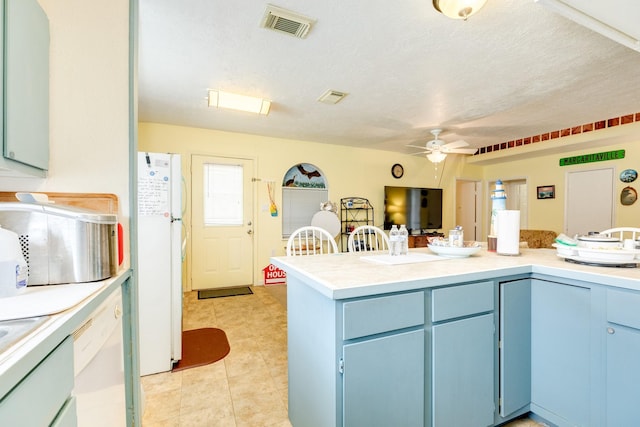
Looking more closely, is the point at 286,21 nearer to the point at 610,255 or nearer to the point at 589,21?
the point at 589,21

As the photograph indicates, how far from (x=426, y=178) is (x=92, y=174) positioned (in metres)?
5.82

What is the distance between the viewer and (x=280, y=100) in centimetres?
313

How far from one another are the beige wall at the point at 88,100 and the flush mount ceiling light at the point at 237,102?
5.16 ft

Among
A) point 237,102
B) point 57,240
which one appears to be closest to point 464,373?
point 57,240

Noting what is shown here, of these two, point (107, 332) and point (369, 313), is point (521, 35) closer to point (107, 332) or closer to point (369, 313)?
point (369, 313)

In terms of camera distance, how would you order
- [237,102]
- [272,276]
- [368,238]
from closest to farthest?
[368,238]
[237,102]
[272,276]

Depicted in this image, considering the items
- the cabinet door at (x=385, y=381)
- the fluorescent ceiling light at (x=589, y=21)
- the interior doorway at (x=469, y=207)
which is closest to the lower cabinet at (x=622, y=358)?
the cabinet door at (x=385, y=381)

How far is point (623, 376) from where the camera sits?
1.23m

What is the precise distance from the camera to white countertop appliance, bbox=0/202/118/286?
995 millimetres

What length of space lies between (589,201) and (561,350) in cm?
475

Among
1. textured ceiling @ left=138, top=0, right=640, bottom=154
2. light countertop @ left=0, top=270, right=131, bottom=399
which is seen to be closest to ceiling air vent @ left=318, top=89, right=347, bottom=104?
textured ceiling @ left=138, top=0, right=640, bottom=154

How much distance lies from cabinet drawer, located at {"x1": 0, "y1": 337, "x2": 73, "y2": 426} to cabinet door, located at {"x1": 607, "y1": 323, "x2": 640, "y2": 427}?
201cm

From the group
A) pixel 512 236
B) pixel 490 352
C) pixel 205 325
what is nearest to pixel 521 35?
pixel 512 236

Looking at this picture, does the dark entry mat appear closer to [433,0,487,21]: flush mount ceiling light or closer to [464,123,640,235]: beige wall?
[433,0,487,21]: flush mount ceiling light
